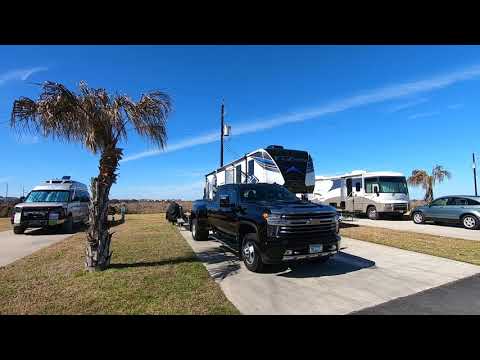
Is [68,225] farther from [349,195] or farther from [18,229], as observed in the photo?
[349,195]

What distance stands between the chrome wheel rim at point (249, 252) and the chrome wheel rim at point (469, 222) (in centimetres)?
1265

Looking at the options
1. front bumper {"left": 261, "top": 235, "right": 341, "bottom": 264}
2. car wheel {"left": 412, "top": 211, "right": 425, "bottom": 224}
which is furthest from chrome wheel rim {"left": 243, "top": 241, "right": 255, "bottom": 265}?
car wheel {"left": 412, "top": 211, "right": 425, "bottom": 224}

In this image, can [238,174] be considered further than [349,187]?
No

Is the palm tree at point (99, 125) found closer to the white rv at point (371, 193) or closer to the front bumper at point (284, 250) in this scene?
the front bumper at point (284, 250)

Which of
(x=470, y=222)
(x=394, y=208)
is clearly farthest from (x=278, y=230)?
(x=394, y=208)

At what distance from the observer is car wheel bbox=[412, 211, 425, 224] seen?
16.0 meters

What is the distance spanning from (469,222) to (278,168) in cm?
966

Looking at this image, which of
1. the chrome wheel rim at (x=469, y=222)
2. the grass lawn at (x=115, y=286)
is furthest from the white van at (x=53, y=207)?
the chrome wheel rim at (x=469, y=222)

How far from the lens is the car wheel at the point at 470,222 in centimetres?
1327

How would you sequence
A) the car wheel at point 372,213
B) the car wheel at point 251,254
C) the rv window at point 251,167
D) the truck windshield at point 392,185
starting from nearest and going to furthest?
1. the car wheel at point 251,254
2. the rv window at point 251,167
3. the truck windshield at point 392,185
4. the car wheel at point 372,213

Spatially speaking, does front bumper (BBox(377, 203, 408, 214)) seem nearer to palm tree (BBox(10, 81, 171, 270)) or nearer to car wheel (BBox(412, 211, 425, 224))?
car wheel (BBox(412, 211, 425, 224))

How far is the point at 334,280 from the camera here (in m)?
5.64
